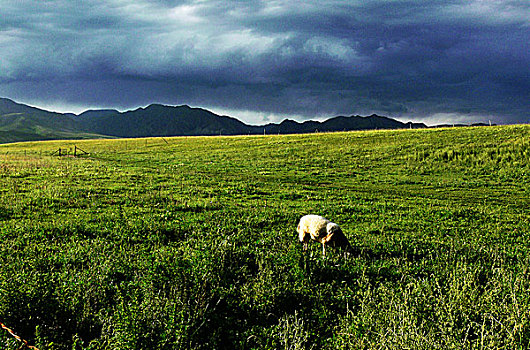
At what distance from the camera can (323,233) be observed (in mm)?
12625

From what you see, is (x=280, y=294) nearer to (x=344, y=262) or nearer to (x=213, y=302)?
(x=213, y=302)

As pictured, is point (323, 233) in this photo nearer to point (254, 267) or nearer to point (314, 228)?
point (314, 228)

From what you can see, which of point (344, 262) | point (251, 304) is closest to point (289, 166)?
point (344, 262)

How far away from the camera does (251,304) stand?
807cm

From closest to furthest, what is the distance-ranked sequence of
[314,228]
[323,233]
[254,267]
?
1. [254,267]
2. [323,233]
3. [314,228]

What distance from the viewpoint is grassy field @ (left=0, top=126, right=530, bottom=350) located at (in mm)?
6637

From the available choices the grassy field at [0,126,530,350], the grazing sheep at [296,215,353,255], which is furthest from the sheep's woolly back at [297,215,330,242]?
the grassy field at [0,126,530,350]

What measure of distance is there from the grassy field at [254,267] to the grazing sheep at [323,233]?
53 cm

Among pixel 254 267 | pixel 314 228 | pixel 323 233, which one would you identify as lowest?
pixel 254 267

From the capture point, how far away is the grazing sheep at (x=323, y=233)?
1227 centimetres

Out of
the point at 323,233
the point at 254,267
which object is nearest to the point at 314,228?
the point at 323,233

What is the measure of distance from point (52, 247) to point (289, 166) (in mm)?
36497

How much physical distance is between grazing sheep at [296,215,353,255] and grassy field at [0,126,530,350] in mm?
529

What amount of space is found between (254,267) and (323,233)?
10.6ft
